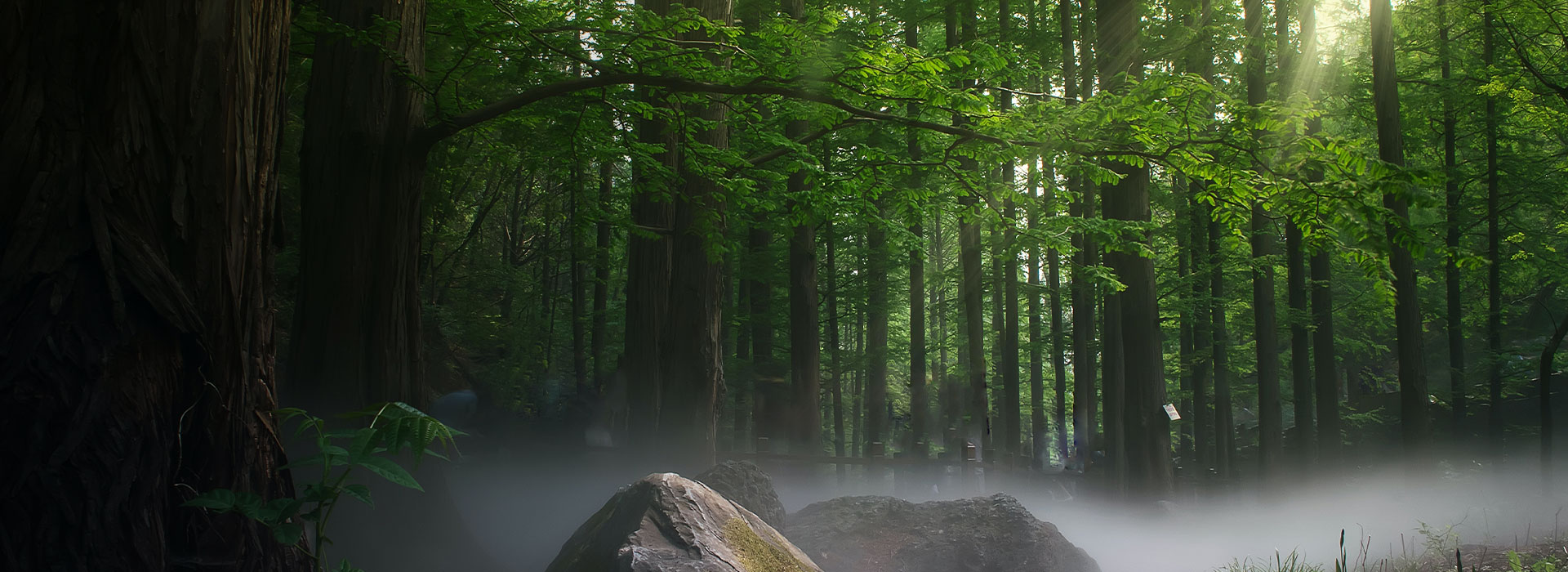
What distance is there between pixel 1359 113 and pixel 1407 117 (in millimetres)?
793

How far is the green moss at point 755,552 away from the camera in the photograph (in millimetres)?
4480

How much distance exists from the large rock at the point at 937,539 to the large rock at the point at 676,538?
2.66 m

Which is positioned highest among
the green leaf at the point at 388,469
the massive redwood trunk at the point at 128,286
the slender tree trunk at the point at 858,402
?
the massive redwood trunk at the point at 128,286

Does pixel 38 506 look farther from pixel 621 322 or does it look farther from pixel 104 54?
pixel 621 322

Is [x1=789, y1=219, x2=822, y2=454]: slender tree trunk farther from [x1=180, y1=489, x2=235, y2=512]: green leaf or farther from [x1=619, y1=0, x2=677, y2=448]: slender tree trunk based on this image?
[x1=180, y1=489, x2=235, y2=512]: green leaf

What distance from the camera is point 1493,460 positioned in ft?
53.6

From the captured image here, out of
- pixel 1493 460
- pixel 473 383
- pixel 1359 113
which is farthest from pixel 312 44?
pixel 1493 460

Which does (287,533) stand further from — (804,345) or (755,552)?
(804,345)

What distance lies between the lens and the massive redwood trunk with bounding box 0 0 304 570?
2404mm

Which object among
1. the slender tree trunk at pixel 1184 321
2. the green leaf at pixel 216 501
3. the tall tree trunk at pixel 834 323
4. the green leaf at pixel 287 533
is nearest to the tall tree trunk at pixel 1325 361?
the slender tree trunk at pixel 1184 321

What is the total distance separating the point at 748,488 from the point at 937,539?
181 centimetres

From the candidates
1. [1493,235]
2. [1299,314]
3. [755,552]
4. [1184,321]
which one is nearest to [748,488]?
[755,552]

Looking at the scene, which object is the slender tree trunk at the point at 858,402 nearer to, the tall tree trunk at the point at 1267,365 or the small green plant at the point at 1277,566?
the tall tree trunk at the point at 1267,365

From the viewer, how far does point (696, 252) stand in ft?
34.2
